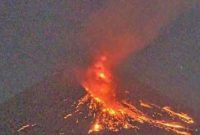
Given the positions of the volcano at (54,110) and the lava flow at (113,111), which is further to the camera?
the lava flow at (113,111)

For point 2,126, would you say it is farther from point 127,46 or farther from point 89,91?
point 127,46

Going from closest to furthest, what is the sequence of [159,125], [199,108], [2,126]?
[2,126] → [159,125] → [199,108]

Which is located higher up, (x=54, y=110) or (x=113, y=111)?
(x=54, y=110)

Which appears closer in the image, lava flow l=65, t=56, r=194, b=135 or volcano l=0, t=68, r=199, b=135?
volcano l=0, t=68, r=199, b=135

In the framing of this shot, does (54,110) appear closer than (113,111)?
Yes

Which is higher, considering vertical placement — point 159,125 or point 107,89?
point 107,89

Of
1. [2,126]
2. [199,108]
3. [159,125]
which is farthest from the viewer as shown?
[199,108]

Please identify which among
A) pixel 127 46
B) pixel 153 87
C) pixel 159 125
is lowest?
pixel 159 125

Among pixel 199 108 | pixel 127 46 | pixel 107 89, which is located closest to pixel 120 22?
pixel 127 46
